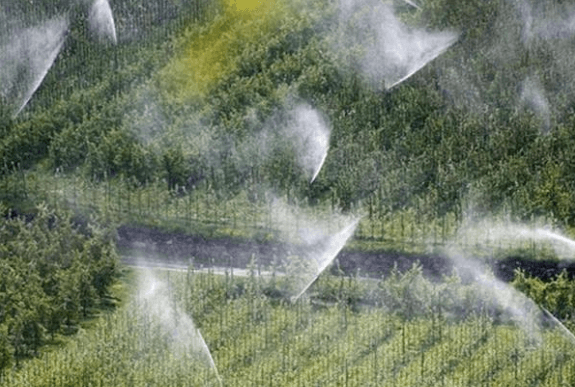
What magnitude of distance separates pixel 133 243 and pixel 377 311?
550cm

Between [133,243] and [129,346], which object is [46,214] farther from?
[129,346]

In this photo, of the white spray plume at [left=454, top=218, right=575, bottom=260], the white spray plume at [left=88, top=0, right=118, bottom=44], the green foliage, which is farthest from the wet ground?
the white spray plume at [left=88, top=0, right=118, bottom=44]

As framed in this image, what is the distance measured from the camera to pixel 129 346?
1836 cm

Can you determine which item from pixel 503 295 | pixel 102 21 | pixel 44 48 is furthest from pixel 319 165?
pixel 44 48

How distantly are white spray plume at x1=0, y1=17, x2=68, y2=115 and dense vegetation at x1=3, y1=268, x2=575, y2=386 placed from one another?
31.8 ft

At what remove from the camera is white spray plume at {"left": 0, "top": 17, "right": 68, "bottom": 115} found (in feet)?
93.2

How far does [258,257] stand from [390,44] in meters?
7.38

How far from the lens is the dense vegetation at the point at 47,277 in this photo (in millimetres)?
19078

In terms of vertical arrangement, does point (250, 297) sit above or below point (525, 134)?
below

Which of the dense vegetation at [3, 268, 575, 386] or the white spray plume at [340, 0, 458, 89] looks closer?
the dense vegetation at [3, 268, 575, 386]

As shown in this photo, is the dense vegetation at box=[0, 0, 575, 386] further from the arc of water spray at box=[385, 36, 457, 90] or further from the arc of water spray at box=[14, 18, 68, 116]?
the arc of water spray at box=[14, 18, 68, 116]

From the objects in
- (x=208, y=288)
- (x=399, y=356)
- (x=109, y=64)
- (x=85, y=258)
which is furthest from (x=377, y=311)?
(x=109, y=64)

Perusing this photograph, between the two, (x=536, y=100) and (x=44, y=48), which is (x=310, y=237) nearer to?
(x=536, y=100)

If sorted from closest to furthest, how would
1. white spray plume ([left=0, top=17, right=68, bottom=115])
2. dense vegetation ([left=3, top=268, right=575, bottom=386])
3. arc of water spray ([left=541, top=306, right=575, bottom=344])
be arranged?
dense vegetation ([left=3, top=268, right=575, bottom=386]), arc of water spray ([left=541, top=306, right=575, bottom=344]), white spray plume ([left=0, top=17, right=68, bottom=115])
